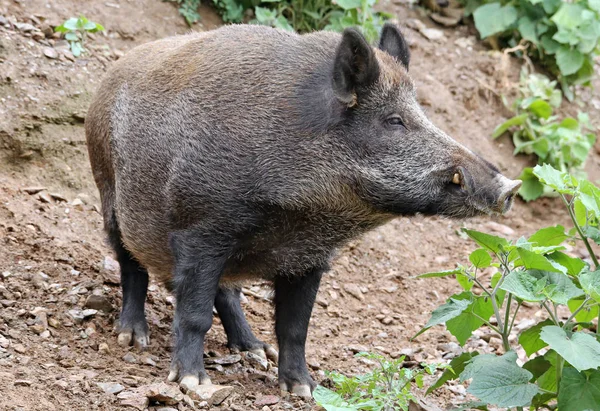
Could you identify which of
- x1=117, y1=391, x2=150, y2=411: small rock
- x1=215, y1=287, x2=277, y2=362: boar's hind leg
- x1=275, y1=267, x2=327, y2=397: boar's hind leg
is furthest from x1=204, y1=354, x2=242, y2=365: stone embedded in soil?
x1=117, y1=391, x2=150, y2=411: small rock

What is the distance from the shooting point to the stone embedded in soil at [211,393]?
184 inches

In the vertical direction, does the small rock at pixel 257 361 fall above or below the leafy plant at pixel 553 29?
below

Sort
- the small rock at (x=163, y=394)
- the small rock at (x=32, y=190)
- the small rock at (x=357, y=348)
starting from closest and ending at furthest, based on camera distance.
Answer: the small rock at (x=163, y=394) → the small rock at (x=357, y=348) → the small rock at (x=32, y=190)

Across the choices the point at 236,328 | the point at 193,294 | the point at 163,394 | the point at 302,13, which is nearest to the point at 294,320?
the point at 193,294

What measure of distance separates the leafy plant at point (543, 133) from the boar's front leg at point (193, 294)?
4.49 m

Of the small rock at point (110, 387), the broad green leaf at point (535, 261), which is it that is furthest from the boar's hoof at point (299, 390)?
the broad green leaf at point (535, 261)

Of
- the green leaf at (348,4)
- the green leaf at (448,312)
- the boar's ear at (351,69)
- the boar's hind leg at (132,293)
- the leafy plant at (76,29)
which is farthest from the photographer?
the green leaf at (348,4)

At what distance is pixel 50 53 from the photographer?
7.63m

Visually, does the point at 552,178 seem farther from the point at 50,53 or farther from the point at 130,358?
the point at 50,53

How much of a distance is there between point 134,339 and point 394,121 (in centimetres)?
214

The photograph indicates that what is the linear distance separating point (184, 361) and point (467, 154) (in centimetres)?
184

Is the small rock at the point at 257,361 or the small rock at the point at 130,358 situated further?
the small rock at the point at 257,361

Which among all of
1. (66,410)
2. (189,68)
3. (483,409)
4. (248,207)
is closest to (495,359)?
(483,409)

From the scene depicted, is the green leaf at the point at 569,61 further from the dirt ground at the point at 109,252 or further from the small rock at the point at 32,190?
the small rock at the point at 32,190
